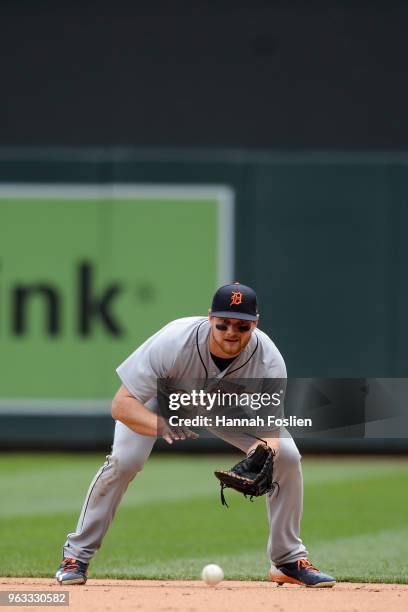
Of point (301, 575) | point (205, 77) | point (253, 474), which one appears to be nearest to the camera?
point (253, 474)

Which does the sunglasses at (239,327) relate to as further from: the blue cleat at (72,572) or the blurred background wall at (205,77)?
the blurred background wall at (205,77)

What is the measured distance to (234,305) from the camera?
5.68 metres

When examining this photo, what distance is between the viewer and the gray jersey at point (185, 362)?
19.2 ft

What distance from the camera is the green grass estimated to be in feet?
23.0

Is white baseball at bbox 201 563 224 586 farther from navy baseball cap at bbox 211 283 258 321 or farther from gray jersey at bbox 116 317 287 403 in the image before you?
navy baseball cap at bbox 211 283 258 321

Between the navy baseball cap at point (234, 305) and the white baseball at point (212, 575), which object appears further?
the white baseball at point (212, 575)

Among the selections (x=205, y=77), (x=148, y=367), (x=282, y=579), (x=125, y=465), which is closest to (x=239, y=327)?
(x=148, y=367)

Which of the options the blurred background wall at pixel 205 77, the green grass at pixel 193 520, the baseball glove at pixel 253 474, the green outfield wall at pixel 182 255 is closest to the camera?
the baseball glove at pixel 253 474

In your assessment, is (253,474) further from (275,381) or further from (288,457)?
(275,381)

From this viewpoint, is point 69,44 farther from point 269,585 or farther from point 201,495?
point 269,585

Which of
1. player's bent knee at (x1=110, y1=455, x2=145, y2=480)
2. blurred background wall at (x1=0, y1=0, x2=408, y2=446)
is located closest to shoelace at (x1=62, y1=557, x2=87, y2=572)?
player's bent knee at (x1=110, y1=455, x2=145, y2=480)

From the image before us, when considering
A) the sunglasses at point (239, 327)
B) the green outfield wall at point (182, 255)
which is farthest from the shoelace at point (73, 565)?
the green outfield wall at point (182, 255)

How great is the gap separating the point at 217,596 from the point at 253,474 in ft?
1.77

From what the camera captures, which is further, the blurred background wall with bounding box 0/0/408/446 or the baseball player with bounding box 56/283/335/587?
the blurred background wall with bounding box 0/0/408/446
